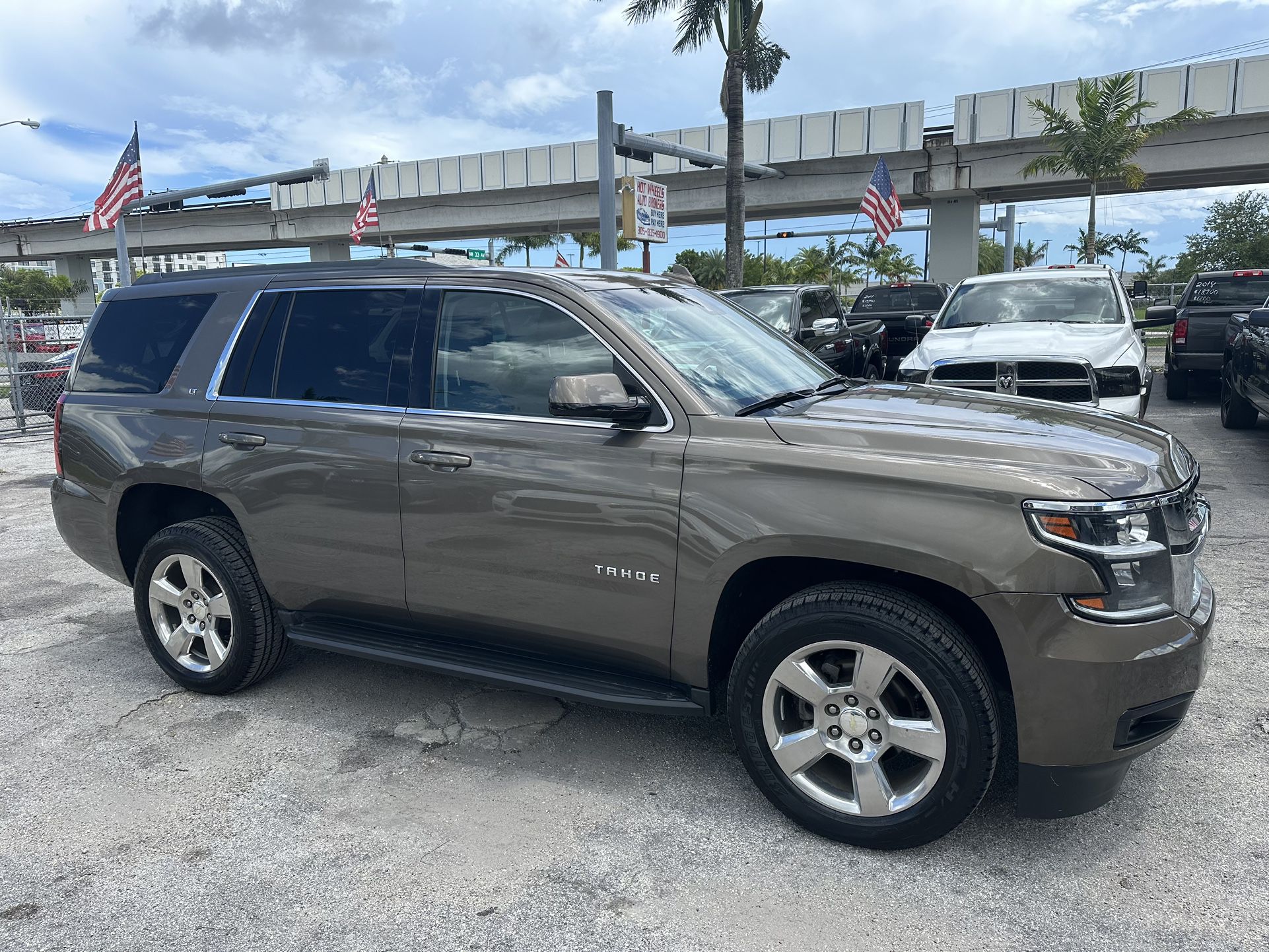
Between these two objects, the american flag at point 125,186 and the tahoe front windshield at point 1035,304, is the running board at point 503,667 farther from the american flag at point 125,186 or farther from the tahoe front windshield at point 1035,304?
the american flag at point 125,186

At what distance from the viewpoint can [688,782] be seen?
345 centimetres

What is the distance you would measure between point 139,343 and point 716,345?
2751 millimetres

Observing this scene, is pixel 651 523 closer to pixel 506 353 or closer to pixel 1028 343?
pixel 506 353

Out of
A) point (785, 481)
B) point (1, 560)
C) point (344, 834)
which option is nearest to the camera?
point (785, 481)

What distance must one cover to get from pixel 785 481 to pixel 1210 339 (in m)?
12.8

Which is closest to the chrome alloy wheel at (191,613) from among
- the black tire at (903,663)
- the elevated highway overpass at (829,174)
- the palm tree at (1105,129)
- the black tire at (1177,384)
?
the black tire at (903,663)

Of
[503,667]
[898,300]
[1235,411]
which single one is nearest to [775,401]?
[503,667]

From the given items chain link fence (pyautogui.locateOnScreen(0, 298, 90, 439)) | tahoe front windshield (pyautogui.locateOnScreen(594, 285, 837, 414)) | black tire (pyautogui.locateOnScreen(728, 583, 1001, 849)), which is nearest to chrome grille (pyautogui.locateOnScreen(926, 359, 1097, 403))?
tahoe front windshield (pyautogui.locateOnScreen(594, 285, 837, 414))

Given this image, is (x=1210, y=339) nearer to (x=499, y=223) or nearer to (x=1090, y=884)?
(x=1090, y=884)

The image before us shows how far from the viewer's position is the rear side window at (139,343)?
434 centimetres

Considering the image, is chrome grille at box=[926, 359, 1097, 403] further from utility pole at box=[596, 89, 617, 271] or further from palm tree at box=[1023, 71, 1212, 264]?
palm tree at box=[1023, 71, 1212, 264]

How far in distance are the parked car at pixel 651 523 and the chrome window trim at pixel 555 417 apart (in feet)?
0.04

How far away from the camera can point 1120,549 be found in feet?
8.75

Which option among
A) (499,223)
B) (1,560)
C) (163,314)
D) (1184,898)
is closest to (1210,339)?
(1184,898)
